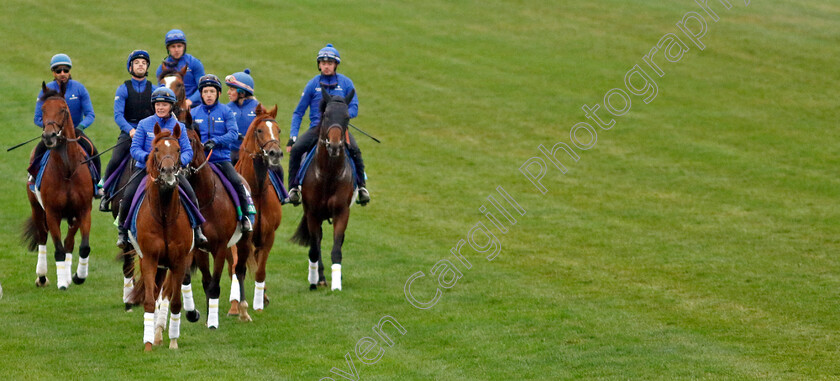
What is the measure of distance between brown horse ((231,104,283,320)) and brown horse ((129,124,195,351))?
1.77 metres

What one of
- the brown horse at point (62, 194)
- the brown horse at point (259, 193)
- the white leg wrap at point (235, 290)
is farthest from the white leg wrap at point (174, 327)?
the brown horse at point (62, 194)

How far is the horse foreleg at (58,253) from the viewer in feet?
51.4

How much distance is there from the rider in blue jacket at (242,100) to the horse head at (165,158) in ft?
11.6

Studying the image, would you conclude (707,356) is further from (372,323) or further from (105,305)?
(105,305)

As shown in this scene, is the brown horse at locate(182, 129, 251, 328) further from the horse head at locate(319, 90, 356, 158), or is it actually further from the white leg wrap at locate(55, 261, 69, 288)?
the white leg wrap at locate(55, 261, 69, 288)

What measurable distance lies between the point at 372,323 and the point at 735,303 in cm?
507

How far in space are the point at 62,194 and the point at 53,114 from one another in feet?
5.09

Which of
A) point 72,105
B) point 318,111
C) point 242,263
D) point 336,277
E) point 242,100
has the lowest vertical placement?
point 336,277

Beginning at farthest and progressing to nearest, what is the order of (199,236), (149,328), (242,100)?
(242,100), (199,236), (149,328)

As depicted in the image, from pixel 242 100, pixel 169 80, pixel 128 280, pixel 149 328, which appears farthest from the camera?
pixel 242 100

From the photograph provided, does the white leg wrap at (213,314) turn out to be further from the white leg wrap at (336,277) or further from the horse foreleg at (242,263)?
the white leg wrap at (336,277)

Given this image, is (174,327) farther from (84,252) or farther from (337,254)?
(84,252)

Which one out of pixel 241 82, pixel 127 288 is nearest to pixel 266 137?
pixel 241 82

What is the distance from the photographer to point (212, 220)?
12.9 meters
